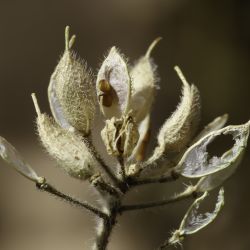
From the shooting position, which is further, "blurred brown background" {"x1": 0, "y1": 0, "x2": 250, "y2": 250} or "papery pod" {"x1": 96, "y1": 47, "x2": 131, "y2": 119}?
"blurred brown background" {"x1": 0, "y1": 0, "x2": 250, "y2": 250}

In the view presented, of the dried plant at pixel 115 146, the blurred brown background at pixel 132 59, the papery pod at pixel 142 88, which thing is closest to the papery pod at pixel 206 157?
the dried plant at pixel 115 146

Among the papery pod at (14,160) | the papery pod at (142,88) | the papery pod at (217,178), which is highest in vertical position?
the papery pod at (142,88)

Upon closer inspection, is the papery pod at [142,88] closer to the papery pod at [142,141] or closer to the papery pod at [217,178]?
the papery pod at [142,141]

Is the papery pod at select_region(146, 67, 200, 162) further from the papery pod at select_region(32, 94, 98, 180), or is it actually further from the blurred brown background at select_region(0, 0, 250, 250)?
the blurred brown background at select_region(0, 0, 250, 250)

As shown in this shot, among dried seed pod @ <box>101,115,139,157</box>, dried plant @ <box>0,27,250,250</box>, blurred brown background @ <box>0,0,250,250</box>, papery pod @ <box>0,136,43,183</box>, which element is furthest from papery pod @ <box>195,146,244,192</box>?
blurred brown background @ <box>0,0,250,250</box>

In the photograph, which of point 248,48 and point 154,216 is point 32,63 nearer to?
point 154,216

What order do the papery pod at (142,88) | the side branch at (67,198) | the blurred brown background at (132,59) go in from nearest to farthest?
the side branch at (67,198), the papery pod at (142,88), the blurred brown background at (132,59)
